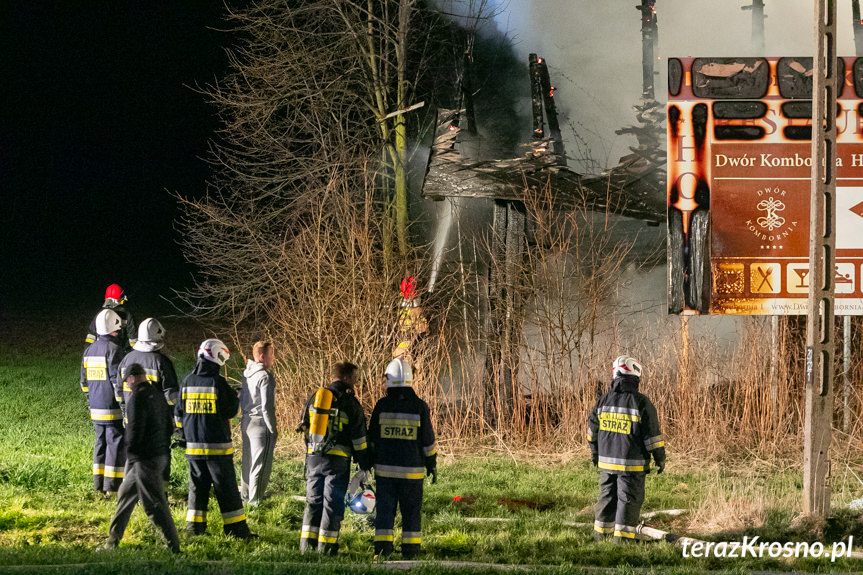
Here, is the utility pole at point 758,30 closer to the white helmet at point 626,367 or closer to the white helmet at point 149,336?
the white helmet at point 626,367

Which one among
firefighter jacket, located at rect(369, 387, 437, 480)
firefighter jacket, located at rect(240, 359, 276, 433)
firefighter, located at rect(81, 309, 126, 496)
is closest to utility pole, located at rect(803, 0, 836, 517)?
firefighter jacket, located at rect(369, 387, 437, 480)

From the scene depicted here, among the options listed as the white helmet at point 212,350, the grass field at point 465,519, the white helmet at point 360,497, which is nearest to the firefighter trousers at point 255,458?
the grass field at point 465,519

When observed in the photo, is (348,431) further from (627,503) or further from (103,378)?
(103,378)

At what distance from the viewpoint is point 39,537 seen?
9148mm

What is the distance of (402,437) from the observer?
8.28m

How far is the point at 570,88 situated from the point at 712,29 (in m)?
2.80

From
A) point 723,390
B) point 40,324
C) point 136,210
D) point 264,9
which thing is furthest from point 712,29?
point 136,210

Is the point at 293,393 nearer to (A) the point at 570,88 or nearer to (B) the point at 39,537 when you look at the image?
(B) the point at 39,537

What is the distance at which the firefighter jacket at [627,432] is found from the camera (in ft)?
29.0

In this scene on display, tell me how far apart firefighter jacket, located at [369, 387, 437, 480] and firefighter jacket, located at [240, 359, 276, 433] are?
6.59 feet

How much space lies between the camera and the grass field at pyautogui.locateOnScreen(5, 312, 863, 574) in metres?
7.88

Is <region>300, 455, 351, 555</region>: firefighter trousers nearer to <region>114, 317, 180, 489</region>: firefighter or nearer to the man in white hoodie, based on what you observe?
the man in white hoodie

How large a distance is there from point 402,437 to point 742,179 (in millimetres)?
7313

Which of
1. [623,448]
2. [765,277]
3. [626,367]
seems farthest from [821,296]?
[765,277]
